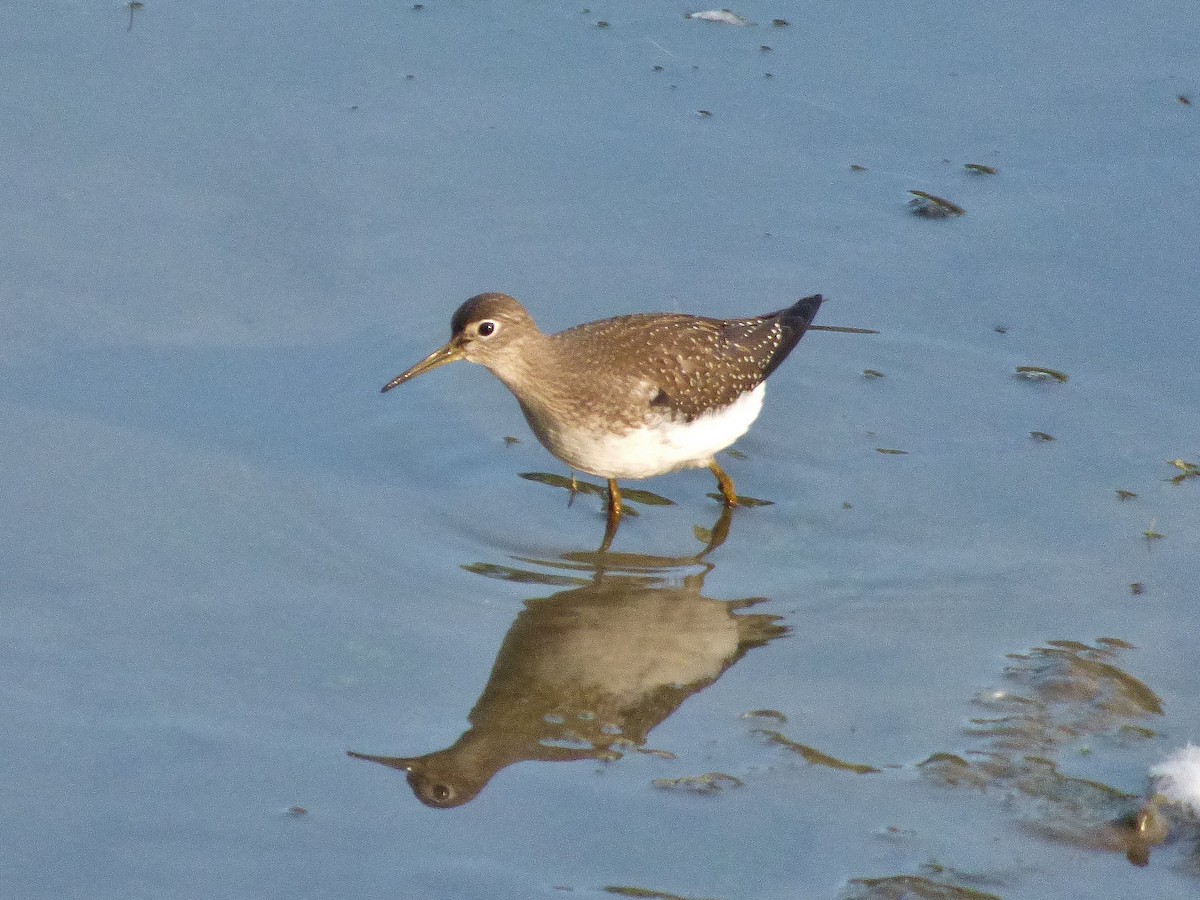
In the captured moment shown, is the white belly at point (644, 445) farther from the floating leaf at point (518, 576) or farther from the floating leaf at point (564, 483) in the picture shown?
the floating leaf at point (518, 576)

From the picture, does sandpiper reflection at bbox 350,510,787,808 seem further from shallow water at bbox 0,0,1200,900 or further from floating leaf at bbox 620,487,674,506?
floating leaf at bbox 620,487,674,506

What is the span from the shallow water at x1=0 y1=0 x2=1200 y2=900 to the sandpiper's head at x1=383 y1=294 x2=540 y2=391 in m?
0.48

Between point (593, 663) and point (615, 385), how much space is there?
129 centimetres

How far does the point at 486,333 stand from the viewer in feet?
21.5

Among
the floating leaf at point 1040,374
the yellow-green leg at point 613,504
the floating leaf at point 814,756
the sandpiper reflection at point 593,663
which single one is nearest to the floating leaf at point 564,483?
the yellow-green leg at point 613,504

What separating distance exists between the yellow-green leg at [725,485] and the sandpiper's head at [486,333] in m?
0.97

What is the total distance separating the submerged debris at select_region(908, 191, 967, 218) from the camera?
837 centimetres

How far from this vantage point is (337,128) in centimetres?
866

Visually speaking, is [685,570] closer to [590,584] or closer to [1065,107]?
[590,584]

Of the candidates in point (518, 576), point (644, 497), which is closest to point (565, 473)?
point (644, 497)

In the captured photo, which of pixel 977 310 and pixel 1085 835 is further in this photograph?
pixel 977 310

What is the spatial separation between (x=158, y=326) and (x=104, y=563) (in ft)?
5.41

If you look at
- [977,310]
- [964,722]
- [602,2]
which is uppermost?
[602,2]

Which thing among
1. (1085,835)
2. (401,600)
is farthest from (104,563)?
(1085,835)
